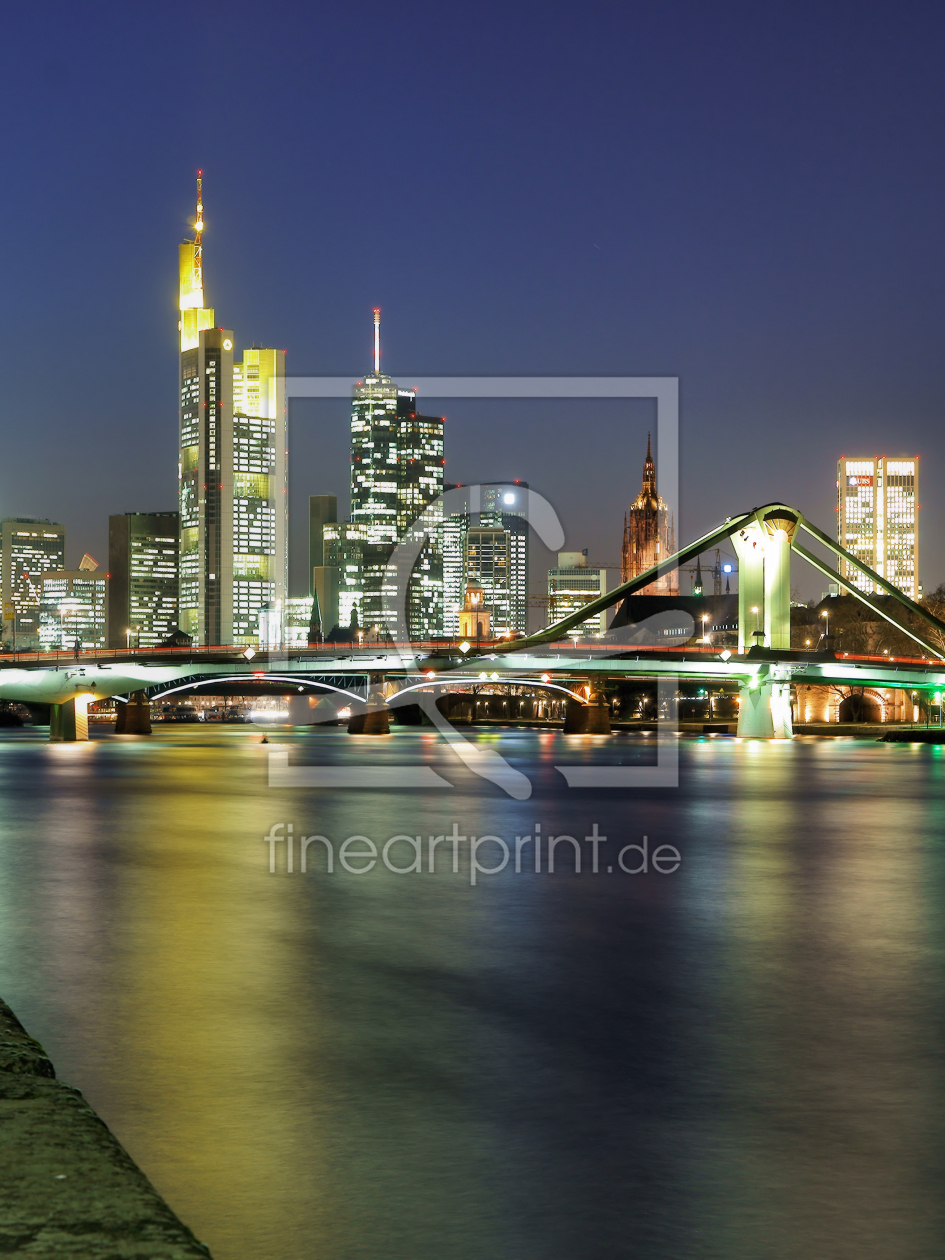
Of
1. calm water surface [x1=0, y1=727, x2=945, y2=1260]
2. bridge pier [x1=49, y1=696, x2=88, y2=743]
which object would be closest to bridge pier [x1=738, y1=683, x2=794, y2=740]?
bridge pier [x1=49, y1=696, x2=88, y2=743]

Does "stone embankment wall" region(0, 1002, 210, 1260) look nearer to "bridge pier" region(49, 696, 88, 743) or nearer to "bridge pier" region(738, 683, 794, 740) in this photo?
"bridge pier" region(49, 696, 88, 743)

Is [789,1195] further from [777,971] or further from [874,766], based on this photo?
[874,766]

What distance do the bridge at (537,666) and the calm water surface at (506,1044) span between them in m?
63.0

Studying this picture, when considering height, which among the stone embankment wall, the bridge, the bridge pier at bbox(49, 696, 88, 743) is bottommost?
the bridge pier at bbox(49, 696, 88, 743)

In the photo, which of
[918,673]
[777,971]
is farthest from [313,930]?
[918,673]

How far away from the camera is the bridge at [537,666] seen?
85375mm

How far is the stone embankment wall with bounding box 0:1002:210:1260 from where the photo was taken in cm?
390

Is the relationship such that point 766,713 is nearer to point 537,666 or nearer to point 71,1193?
point 537,666

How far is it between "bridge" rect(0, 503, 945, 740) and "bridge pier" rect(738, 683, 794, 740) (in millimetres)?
65

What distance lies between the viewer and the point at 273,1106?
7.64m

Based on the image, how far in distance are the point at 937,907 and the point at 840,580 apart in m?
100

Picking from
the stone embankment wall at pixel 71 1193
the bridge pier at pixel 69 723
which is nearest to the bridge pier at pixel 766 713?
the bridge pier at pixel 69 723

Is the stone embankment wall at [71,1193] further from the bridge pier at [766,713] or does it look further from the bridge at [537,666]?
the bridge pier at [766,713]

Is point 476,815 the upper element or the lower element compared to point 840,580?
lower
